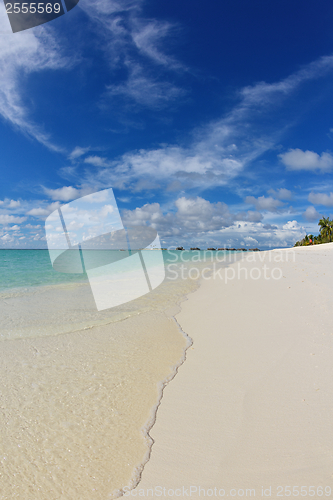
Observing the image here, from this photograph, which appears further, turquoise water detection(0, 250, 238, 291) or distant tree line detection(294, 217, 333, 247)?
distant tree line detection(294, 217, 333, 247)

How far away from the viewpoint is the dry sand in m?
2.15

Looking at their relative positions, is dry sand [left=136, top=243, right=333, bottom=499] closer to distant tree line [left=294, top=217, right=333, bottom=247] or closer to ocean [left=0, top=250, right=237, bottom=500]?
ocean [left=0, top=250, right=237, bottom=500]

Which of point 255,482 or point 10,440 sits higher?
point 10,440

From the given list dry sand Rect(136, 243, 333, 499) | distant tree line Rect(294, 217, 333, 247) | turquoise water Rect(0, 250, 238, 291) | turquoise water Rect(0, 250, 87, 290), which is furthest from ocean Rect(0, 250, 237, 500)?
distant tree line Rect(294, 217, 333, 247)

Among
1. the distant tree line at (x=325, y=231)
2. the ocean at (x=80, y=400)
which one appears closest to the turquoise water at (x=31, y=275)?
the ocean at (x=80, y=400)

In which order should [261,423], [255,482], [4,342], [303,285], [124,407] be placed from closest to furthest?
[255,482] → [261,423] → [124,407] → [4,342] → [303,285]

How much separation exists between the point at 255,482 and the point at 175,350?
292 cm

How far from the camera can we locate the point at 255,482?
2123 mm

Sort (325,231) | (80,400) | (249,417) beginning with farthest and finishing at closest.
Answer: (325,231) → (80,400) → (249,417)

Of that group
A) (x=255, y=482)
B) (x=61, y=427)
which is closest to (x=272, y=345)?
(x=255, y=482)

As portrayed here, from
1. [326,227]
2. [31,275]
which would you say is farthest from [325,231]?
[31,275]

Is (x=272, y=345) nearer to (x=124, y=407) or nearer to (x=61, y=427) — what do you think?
(x=124, y=407)

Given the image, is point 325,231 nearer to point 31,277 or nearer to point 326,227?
point 326,227

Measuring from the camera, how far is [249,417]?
9.45ft
